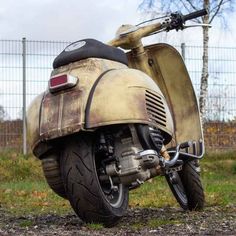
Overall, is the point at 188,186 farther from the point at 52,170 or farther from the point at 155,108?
Result: the point at 52,170

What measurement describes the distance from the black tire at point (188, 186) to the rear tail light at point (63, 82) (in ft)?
5.24

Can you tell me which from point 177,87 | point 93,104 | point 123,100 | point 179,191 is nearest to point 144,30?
point 177,87

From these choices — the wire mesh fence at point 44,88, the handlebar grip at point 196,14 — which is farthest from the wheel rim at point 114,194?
the wire mesh fence at point 44,88

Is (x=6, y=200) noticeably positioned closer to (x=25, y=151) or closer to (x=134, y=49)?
(x=134, y=49)

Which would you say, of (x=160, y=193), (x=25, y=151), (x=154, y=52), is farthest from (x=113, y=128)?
(x=25, y=151)

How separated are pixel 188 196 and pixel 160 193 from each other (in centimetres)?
224

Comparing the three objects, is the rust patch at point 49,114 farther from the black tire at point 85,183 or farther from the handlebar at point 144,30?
the handlebar at point 144,30

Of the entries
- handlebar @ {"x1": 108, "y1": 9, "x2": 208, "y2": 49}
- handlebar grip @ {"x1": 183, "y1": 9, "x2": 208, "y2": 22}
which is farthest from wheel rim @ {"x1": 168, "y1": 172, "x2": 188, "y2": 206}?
handlebar grip @ {"x1": 183, "y1": 9, "x2": 208, "y2": 22}

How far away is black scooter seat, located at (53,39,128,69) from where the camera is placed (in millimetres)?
4758

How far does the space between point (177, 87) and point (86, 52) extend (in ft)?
4.65

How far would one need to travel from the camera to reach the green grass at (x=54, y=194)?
699 cm

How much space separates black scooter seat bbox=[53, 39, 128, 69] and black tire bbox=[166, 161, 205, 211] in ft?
4.49

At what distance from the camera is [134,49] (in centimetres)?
567

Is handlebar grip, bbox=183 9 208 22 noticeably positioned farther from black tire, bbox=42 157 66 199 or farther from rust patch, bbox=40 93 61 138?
black tire, bbox=42 157 66 199
